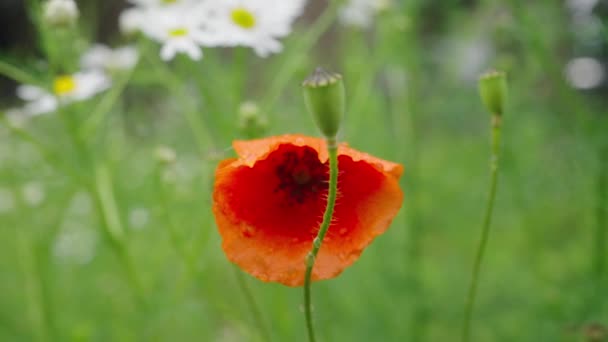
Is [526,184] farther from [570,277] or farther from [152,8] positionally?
[152,8]

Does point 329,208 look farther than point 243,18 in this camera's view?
No

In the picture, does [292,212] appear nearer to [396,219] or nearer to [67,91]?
[67,91]

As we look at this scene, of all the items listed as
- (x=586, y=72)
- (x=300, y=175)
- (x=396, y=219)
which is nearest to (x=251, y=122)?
(x=300, y=175)

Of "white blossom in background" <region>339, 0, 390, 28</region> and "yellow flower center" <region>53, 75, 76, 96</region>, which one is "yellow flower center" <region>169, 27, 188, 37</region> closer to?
"yellow flower center" <region>53, 75, 76, 96</region>

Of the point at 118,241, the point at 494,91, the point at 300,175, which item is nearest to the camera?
the point at 494,91

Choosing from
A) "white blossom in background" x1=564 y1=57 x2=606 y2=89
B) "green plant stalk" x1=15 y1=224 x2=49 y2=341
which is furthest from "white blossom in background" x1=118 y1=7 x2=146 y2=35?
"white blossom in background" x1=564 y1=57 x2=606 y2=89

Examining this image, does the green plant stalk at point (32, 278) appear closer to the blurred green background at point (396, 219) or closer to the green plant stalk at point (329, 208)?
the blurred green background at point (396, 219)

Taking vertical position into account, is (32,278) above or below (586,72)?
below

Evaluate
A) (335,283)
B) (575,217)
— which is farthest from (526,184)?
(575,217)
